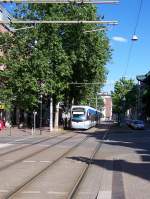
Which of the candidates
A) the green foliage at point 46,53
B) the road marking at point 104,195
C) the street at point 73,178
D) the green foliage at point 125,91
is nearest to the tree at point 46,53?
the green foliage at point 46,53

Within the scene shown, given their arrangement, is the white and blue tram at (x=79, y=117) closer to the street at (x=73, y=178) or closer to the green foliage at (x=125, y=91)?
the street at (x=73, y=178)

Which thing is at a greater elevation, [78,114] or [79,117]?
[78,114]

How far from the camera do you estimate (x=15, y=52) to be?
69.2 meters

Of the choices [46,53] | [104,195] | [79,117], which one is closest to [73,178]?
[104,195]

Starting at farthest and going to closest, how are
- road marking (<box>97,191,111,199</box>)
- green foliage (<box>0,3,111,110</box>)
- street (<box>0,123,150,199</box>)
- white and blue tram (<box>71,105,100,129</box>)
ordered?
white and blue tram (<box>71,105,100,129</box>)
green foliage (<box>0,3,111,110</box>)
street (<box>0,123,150,199</box>)
road marking (<box>97,191,111,199</box>)

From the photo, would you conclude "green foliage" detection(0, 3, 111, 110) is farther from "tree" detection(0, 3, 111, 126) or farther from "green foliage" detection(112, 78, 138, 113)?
"green foliage" detection(112, 78, 138, 113)

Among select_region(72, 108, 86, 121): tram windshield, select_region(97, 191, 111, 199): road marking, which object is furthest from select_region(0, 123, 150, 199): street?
select_region(72, 108, 86, 121): tram windshield

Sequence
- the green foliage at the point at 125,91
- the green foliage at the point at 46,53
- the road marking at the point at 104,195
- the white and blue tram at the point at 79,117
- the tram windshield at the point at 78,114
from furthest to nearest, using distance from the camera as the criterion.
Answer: the green foliage at the point at 125,91, the white and blue tram at the point at 79,117, the tram windshield at the point at 78,114, the green foliage at the point at 46,53, the road marking at the point at 104,195

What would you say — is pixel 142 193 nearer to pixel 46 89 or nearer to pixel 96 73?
pixel 46 89

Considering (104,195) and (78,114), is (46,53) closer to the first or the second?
(78,114)

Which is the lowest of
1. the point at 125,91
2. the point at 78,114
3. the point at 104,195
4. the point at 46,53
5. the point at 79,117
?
the point at 104,195

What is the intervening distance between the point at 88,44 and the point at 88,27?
3058 millimetres

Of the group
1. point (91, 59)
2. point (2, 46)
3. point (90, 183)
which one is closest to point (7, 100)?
point (2, 46)

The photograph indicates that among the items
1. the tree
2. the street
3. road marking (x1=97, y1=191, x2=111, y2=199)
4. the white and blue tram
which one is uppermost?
the tree
